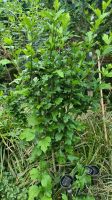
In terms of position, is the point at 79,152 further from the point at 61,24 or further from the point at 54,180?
the point at 61,24

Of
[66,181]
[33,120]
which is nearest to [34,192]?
[66,181]

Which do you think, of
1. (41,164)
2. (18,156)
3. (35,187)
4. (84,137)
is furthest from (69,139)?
(18,156)

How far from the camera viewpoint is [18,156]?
3105mm

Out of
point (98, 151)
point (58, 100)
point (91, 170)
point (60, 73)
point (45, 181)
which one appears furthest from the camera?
point (98, 151)

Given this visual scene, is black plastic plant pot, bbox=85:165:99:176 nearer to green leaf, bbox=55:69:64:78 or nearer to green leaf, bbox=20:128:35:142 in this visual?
green leaf, bbox=20:128:35:142

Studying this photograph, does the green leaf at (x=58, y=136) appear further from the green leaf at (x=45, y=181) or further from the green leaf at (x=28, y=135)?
the green leaf at (x=45, y=181)

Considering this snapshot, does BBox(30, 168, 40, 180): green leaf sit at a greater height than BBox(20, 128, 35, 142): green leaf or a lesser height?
lesser

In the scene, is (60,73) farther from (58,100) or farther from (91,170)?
(91,170)

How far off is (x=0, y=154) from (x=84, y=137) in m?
0.83

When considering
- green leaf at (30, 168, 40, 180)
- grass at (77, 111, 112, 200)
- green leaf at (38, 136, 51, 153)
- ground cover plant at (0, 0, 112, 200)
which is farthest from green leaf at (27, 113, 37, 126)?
grass at (77, 111, 112, 200)

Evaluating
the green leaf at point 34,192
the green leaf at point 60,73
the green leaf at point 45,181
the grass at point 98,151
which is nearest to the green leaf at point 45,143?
the green leaf at point 45,181

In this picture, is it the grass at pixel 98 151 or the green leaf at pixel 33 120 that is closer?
the green leaf at pixel 33 120

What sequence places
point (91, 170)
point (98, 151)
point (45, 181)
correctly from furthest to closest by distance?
point (98, 151) → point (91, 170) → point (45, 181)

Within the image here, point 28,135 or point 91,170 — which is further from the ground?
point 28,135
